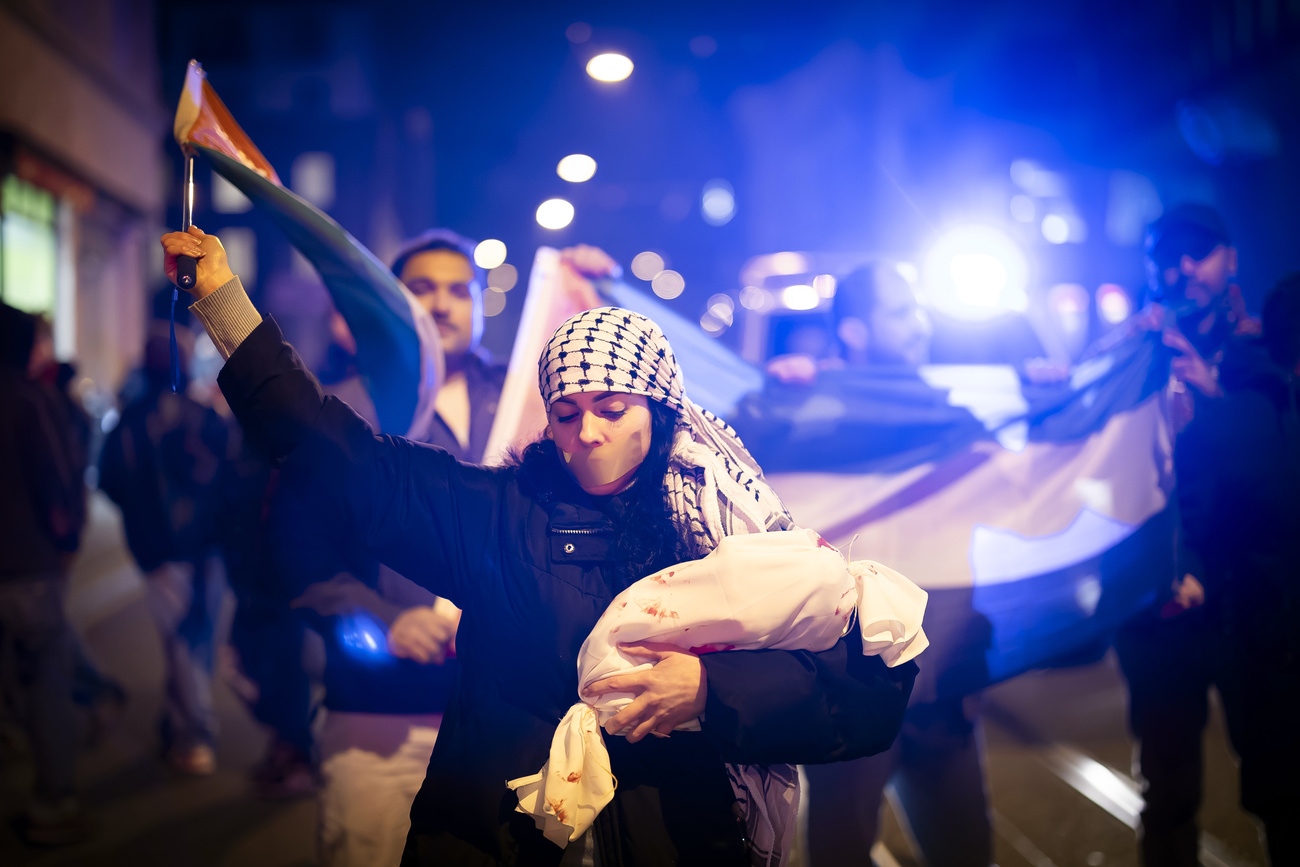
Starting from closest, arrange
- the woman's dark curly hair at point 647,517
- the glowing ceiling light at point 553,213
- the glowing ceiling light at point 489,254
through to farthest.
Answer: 1. the woman's dark curly hair at point 647,517
2. the glowing ceiling light at point 489,254
3. the glowing ceiling light at point 553,213

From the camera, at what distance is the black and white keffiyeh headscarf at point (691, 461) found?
1.50m

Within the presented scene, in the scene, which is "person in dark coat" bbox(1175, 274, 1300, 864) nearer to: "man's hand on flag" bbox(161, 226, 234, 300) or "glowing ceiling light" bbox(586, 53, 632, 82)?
"glowing ceiling light" bbox(586, 53, 632, 82)

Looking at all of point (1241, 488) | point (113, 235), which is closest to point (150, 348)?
point (1241, 488)

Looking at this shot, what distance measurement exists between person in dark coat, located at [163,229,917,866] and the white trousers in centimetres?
40

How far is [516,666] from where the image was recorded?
5.28 feet

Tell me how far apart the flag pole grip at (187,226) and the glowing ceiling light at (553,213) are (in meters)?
1.21

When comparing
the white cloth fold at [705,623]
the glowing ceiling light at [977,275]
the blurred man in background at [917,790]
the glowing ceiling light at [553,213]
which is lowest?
the blurred man in background at [917,790]

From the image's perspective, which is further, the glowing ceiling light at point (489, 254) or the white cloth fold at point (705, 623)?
the glowing ceiling light at point (489, 254)

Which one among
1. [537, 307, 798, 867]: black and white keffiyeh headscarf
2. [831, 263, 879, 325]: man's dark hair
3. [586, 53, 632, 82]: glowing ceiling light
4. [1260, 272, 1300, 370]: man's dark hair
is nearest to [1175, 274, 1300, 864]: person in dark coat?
[1260, 272, 1300, 370]: man's dark hair

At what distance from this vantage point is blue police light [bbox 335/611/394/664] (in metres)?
2.05

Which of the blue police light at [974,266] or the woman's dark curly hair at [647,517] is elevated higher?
the blue police light at [974,266]

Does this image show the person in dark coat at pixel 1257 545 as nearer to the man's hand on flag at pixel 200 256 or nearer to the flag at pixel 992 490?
the flag at pixel 992 490

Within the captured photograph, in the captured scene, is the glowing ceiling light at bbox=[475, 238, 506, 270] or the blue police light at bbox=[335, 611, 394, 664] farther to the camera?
the glowing ceiling light at bbox=[475, 238, 506, 270]

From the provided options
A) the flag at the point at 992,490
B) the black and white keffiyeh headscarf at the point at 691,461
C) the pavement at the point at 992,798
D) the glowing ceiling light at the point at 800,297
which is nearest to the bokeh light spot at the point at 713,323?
the flag at the point at 992,490
